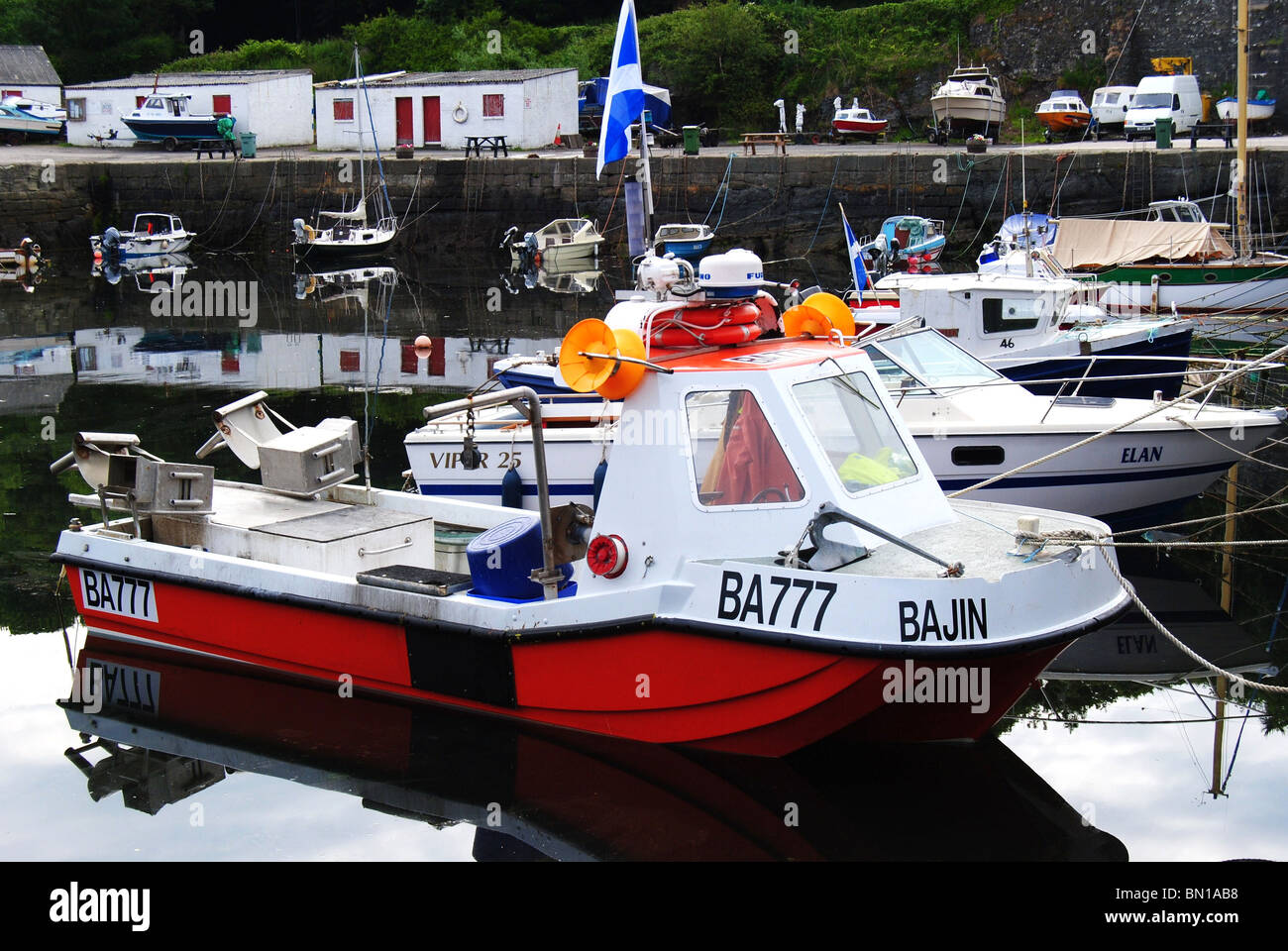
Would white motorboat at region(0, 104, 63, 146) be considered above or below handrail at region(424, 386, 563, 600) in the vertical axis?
above

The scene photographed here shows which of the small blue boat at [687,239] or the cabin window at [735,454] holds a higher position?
the small blue boat at [687,239]

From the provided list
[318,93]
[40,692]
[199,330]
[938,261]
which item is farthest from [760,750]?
[318,93]

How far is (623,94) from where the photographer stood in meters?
9.91

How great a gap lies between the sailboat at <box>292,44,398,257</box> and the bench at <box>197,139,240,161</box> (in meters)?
4.67

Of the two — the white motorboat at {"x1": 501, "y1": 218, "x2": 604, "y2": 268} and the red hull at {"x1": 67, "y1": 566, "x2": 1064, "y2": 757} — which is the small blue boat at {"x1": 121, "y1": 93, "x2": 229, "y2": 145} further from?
the red hull at {"x1": 67, "y1": 566, "x2": 1064, "y2": 757}

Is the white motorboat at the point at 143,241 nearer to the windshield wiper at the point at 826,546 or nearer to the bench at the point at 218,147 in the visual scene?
the bench at the point at 218,147

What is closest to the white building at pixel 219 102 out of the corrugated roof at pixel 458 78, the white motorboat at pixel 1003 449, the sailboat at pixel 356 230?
the corrugated roof at pixel 458 78

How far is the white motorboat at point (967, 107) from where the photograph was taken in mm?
37812

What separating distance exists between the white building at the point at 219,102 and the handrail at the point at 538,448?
39264mm

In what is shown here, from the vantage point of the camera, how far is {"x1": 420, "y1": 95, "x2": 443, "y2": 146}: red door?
42.3m

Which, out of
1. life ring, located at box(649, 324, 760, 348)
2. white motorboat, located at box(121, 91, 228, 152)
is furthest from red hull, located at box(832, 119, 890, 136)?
life ring, located at box(649, 324, 760, 348)

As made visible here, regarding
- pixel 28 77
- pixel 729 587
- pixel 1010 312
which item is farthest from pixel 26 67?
pixel 729 587

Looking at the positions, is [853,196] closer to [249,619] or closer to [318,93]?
[318,93]

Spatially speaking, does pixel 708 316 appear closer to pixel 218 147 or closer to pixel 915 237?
pixel 915 237
